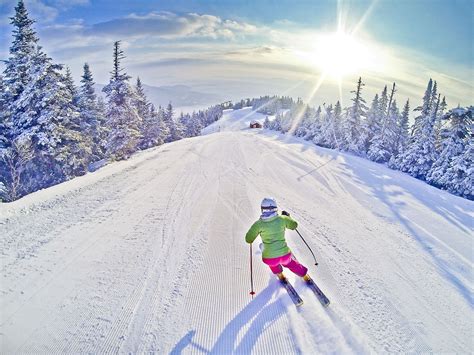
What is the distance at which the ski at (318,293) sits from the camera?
16.9ft

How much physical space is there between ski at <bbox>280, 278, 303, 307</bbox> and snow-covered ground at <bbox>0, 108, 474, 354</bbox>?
105 mm

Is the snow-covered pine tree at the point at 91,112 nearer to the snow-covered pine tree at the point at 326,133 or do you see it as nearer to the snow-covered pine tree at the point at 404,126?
the snow-covered pine tree at the point at 326,133

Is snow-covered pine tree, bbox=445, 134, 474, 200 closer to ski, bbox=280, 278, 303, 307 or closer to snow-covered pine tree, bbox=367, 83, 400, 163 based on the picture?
snow-covered pine tree, bbox=367, 83, 400, 163

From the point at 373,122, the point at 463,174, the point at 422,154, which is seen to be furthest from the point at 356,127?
the point at 463,174

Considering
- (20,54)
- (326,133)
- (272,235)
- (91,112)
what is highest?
(20,54)

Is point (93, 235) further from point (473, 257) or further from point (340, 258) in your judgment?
point (473, 257)

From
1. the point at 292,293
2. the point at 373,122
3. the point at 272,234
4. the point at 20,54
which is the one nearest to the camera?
the point at 292,293

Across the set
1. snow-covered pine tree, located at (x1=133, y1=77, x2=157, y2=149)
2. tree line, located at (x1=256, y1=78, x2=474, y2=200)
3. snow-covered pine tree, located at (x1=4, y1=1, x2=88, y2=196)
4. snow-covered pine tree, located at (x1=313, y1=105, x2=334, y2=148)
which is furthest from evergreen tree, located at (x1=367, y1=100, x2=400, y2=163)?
snow-covered pine tree, located at (x1=4, y1=1, x2=88, y2=196)

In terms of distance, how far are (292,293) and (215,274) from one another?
1566 mm

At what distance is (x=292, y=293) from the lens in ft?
17.5

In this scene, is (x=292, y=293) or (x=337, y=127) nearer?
(x=292, y=293)

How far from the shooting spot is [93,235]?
24.8 feet

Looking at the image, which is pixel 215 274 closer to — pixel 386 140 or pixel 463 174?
pixel 463 174

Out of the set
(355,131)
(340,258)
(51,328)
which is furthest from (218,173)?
(355,131)
